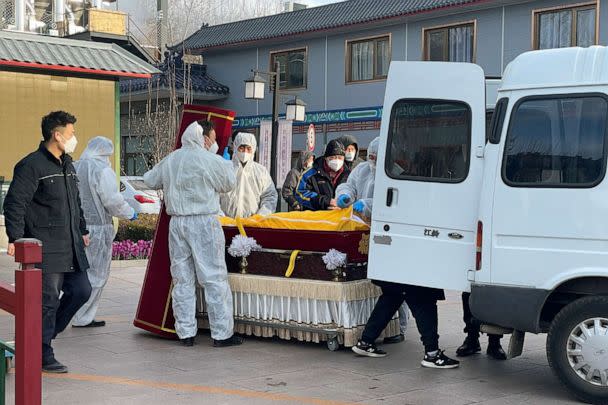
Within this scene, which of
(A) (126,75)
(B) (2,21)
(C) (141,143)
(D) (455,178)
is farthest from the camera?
(C) (141,143)

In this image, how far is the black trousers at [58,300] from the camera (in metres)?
6.52

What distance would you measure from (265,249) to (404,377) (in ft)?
6.12

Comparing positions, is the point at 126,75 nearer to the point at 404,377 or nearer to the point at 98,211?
the point at 98,211

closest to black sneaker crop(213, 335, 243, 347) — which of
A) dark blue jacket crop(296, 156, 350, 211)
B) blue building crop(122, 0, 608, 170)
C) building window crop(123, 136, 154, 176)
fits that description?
dark blue jacket crop(296, 156, 350, 211)

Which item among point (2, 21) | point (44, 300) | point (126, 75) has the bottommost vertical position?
point (44, 300)

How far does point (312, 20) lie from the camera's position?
25109 mm

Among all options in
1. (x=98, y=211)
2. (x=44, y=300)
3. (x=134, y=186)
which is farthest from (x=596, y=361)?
(x=134, y=186)

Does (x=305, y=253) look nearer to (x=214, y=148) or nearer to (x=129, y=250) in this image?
(x=214, y=148)

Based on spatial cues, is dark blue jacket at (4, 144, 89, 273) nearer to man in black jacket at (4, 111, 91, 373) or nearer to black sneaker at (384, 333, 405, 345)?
man in black jacket at (4, 111, 91, 373)

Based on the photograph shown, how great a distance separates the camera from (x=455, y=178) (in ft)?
21.1

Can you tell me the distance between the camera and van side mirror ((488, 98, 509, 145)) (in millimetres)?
6133

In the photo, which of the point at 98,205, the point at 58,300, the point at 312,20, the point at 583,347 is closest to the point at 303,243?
the point at 98,205

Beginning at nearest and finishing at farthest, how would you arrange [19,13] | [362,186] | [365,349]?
[365,349], [362,186], [19,13]

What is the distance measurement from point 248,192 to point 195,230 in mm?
1318
